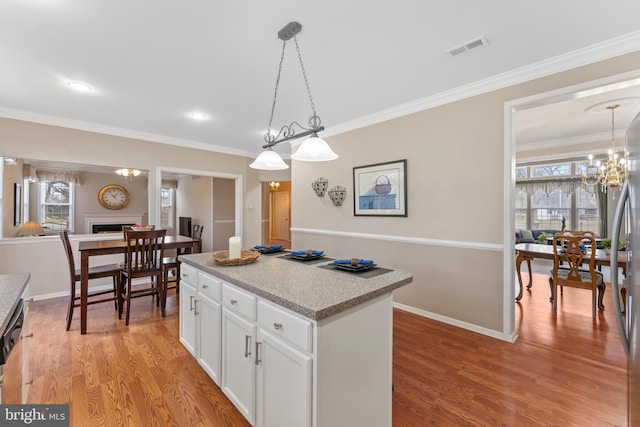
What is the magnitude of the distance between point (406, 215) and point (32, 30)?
12.1ft

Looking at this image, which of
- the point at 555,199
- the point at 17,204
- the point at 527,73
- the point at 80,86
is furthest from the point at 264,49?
the point at 555,199

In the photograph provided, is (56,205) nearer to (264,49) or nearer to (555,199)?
(264,49)

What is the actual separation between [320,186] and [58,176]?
618 centimetres

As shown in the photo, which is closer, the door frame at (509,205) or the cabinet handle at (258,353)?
the cabinet handle at (258,353)

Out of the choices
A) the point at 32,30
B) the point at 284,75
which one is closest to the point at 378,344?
the point at 284,75

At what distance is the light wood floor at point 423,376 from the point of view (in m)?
1.67

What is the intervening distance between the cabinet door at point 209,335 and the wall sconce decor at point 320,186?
265cm

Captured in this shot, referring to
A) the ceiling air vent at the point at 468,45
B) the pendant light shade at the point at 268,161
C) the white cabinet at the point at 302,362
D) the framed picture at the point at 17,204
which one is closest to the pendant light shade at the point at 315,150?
the pendant light shade at the point at 268,161

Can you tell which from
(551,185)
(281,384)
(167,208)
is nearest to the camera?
(281,384)

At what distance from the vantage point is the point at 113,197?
22.6ft

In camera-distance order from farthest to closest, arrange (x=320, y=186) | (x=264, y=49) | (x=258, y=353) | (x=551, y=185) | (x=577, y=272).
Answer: (x=551, y=185) < (x=320, y=186) < (x=577, y=272) < (x=264, y=49) < (x=258, y=353)

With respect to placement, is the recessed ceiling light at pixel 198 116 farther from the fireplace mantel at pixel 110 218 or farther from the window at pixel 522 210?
the window at pixel 522 210

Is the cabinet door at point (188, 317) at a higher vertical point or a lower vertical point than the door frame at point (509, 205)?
lower

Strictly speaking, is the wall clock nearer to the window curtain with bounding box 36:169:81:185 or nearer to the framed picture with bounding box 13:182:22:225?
the window curtain with bounding box 36:169:81:185
